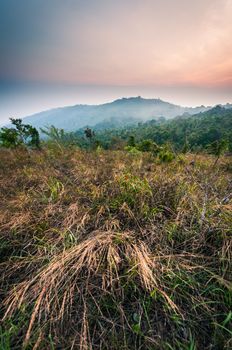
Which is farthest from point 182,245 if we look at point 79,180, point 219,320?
point 79,180

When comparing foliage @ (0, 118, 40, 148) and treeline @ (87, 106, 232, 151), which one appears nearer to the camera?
treeline @ (87, 106, 232, 151)

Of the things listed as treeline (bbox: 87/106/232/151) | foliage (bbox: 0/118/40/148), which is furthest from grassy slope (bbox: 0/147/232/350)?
foliage (bbox: 0/118/40/148)

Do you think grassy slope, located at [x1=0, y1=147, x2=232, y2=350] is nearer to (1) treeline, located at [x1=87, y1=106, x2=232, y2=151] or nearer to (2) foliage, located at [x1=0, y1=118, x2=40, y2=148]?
(1) treeline, located at [x1=87, y1=106, x2=232, y2=151]

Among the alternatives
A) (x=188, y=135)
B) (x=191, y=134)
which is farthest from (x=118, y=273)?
(x=191, y=134)

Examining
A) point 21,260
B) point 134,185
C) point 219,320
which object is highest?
point 134,185

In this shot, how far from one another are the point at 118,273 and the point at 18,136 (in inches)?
318

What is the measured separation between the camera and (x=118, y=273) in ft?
4.11

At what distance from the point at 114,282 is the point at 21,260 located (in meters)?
Answer: 0.80

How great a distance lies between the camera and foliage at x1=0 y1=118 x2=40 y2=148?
721 centimetres

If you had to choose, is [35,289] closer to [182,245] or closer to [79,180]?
[182,245]

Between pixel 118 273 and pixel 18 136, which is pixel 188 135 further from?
pixel 18 136

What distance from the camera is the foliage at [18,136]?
23.7 feet

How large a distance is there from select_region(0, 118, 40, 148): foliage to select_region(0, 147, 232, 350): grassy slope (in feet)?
19.4

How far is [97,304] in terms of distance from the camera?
1.08m
